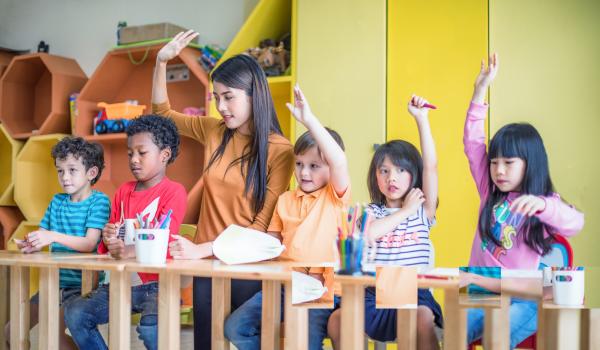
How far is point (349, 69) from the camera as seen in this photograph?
7.45 feet

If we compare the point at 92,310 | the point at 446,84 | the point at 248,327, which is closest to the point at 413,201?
the point at 248,327

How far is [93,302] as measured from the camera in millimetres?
1482

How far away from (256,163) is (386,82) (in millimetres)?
1018

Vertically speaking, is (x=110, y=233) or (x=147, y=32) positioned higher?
(x=147, y=32)

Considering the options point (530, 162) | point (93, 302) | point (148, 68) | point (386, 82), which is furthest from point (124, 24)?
point (530, 162)

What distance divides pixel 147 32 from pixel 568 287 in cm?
236

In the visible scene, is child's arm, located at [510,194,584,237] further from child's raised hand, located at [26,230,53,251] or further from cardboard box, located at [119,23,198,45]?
cardboard box, located at [119,23,198,45]

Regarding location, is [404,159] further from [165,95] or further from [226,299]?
[165,95]

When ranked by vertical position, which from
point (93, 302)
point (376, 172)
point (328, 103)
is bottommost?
point (93, 302)

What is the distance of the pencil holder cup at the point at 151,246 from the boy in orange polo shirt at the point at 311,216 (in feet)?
0.56

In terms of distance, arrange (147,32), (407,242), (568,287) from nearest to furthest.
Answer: (568,287) → (407,242) → (147,32)

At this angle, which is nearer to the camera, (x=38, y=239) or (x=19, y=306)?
(x=19, y=306)

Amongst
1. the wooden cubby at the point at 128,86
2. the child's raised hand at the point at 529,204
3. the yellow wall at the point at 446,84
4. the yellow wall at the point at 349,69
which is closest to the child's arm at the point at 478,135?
the child's raised hand at the point at 529,204

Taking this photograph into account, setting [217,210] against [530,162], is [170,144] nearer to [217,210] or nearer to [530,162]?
[217,210]
